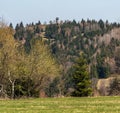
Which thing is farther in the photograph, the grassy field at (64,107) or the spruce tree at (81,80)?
the spruce tree at (81,80)

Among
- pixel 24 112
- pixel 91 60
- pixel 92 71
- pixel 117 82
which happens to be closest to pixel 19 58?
pixel 117 82

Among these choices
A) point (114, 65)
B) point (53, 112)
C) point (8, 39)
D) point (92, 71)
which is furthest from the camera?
point (114, 65)

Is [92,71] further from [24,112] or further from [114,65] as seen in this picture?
[24,112]

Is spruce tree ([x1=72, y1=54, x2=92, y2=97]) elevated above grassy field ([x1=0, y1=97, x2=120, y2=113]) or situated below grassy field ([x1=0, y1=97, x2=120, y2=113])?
above

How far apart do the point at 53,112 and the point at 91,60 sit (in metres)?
155

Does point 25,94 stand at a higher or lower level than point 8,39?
lower

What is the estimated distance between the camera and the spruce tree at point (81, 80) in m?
52.2

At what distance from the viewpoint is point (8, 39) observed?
5666cm

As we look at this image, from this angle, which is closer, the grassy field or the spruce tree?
the grassy field

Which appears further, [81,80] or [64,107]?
[81,80]

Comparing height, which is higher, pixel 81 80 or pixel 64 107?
pixel 81 80

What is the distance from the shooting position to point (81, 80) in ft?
174

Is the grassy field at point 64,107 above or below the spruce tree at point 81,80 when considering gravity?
below

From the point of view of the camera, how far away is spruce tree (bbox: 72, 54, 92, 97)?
52.2 meters
